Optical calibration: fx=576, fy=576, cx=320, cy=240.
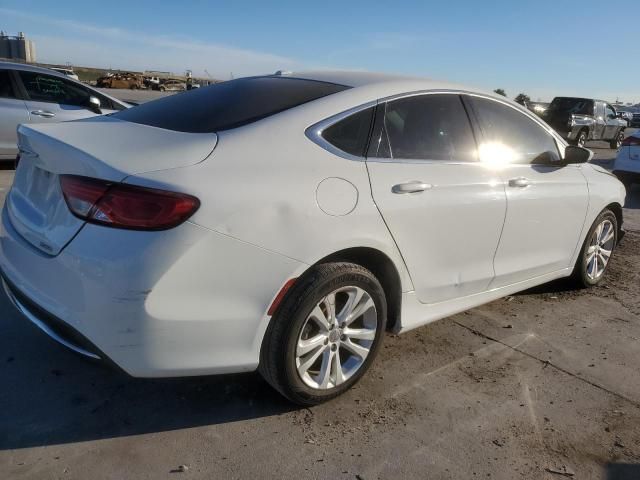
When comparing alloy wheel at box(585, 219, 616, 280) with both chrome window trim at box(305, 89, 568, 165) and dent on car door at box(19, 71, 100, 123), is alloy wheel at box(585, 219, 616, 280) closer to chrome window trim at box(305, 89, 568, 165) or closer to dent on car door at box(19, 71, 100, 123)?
chrome window trim at box(305, 89, 568, 165)

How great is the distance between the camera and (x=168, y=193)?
7.28ft

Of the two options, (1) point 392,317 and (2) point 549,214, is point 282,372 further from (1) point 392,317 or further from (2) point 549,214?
(2) point 549,214

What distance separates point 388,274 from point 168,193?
129 centimetres

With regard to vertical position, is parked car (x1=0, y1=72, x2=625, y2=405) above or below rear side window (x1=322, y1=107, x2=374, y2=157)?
below

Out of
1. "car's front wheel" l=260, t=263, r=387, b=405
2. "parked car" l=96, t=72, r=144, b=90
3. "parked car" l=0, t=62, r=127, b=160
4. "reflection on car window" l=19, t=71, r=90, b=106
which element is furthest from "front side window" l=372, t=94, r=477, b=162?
"parked car" l=96, t=72, r=144, b=90

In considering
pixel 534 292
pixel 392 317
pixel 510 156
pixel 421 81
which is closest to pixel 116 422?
pixel 392 317

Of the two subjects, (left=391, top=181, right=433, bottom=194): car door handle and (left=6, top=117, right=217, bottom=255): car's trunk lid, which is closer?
(left=6, top=117, right=217, bottom=255): car's trunk lid

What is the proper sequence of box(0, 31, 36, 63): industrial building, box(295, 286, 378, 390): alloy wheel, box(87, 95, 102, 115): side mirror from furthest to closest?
box(0, 31, 36, 63): industrial building < box(87, 95, 102, 115): side mirror < box(295, 286, 378, 390): alloy wheel

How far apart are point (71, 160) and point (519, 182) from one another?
263 centimetres

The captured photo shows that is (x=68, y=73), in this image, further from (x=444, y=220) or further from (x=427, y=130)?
(x=444, y=220)

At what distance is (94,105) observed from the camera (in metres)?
8.51

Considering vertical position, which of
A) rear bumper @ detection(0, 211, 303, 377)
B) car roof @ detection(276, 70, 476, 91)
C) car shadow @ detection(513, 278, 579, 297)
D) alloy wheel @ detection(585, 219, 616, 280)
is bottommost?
car shadow @ detection(513, 278, 579, 297)

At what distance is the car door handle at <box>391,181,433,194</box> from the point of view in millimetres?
2918

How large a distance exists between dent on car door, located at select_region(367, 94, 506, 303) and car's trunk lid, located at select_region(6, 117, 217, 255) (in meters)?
0.95
